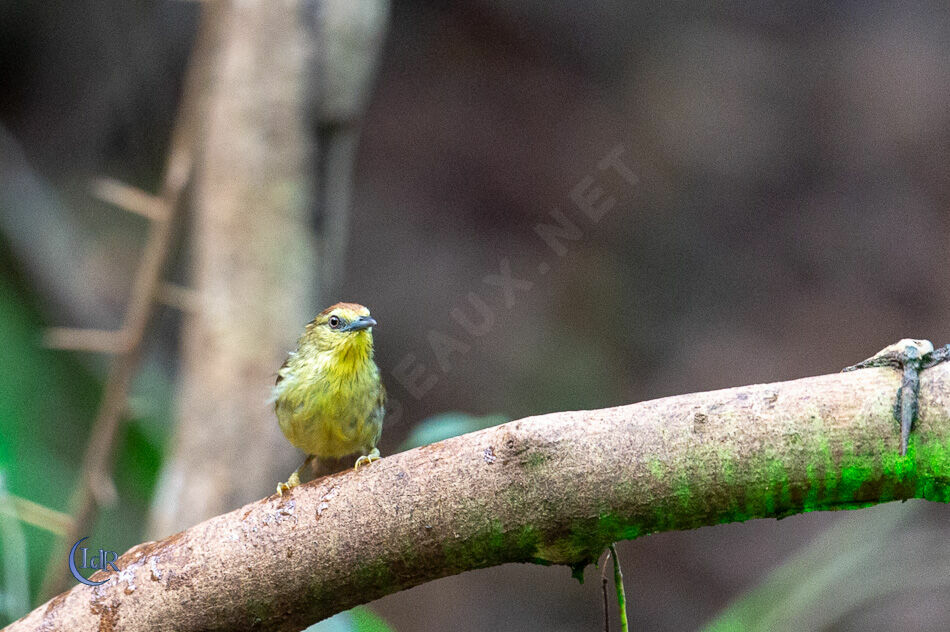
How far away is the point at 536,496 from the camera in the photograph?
1879 millimetres

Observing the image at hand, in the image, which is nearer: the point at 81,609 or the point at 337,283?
the point at 81,609

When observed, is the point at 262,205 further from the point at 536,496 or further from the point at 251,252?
the point at 536,496

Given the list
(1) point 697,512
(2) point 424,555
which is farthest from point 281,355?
(1) point 697,512

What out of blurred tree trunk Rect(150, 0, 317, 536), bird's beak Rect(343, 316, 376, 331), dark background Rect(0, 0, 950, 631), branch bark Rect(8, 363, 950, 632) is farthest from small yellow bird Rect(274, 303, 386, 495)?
dark background Rect(0, 0, 950, 631)

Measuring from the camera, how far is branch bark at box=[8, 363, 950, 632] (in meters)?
1.74

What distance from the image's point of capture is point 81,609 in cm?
227

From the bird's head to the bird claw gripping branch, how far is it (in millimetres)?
1867

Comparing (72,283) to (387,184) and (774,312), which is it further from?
(774,312)

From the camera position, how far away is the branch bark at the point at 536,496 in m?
1.74

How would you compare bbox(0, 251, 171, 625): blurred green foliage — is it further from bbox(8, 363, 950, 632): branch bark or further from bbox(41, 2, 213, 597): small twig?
bbox(8, 363, 950, 632): branch bark

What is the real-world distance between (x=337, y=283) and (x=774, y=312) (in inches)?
167

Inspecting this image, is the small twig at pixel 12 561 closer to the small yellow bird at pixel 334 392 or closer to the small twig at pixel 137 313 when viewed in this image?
the small twig at pixel 137 313

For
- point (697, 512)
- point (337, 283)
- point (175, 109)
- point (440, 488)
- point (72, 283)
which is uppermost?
point (175, 109)

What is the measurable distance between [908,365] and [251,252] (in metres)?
3.35
